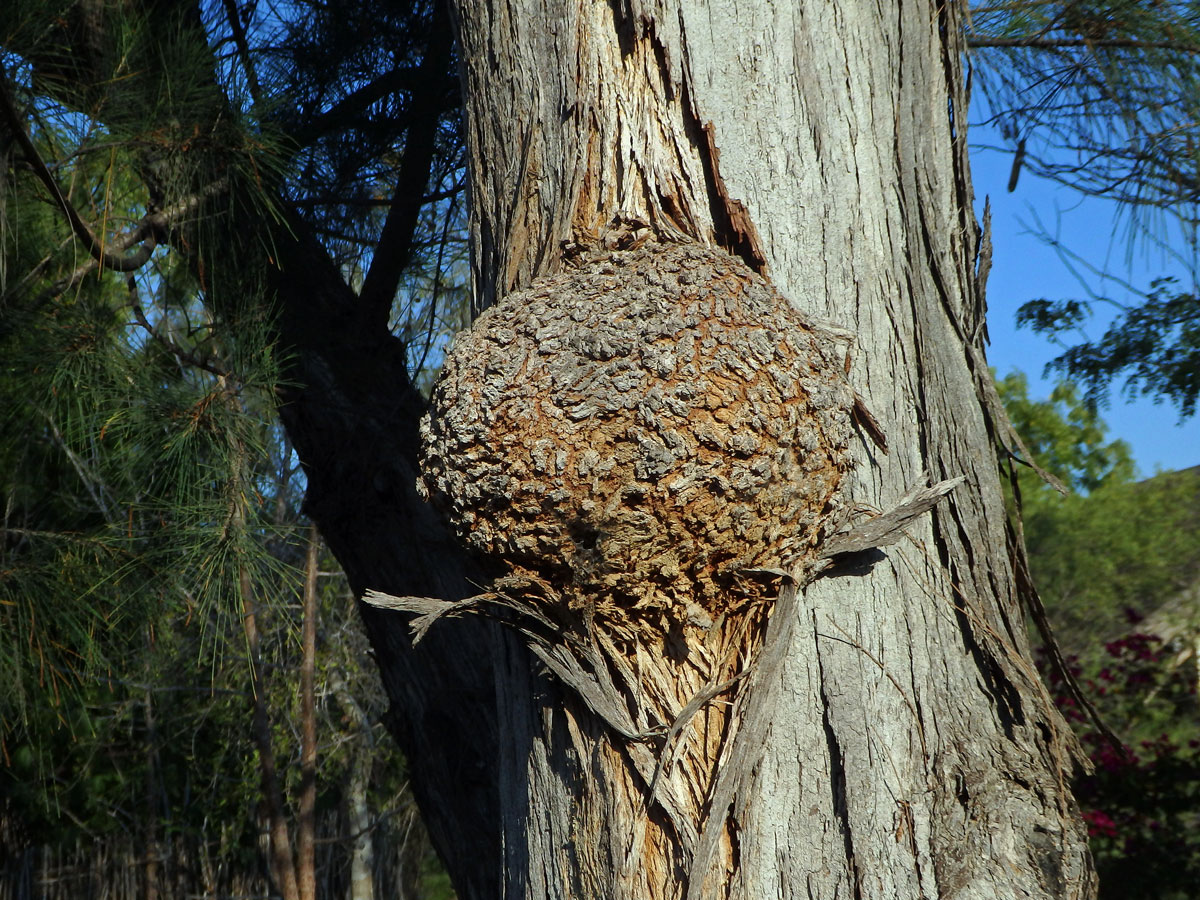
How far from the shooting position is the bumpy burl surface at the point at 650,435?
1229 millimetres

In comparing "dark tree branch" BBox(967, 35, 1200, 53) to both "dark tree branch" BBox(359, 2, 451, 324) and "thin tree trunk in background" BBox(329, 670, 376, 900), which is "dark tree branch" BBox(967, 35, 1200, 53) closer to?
"dark tree branch" BBox(359, 2, 451, 324)

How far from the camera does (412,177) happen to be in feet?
10.7

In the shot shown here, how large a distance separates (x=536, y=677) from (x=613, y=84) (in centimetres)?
91

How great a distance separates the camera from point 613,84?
1452mm

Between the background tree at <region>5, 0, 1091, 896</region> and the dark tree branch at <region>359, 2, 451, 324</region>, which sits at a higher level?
the dark tree branch at <region>359, 2, 451, 324</region>

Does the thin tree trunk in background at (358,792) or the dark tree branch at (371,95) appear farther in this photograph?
the thin tree trunk in background at (358,792)

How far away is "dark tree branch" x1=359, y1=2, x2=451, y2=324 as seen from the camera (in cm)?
321

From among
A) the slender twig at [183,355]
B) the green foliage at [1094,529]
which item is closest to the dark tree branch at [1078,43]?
the slender twig at [183,355]

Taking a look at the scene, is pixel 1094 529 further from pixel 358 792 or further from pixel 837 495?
pixel 837 495

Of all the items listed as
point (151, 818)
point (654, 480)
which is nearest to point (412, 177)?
point (654, 480)

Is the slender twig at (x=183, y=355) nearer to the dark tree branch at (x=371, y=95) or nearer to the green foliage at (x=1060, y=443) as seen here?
the dark tree branch at (x=371, y=95)

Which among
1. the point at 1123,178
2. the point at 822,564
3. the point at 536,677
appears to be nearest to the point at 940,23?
the point at 822,564

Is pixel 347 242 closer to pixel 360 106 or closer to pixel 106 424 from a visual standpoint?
pixel 360 106

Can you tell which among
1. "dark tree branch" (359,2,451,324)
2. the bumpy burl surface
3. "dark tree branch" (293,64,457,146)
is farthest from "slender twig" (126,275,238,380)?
the bumpy burl surface
